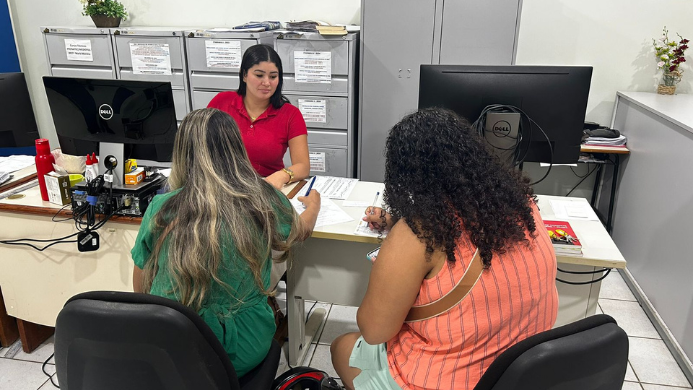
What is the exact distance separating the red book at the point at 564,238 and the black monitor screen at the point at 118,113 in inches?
55.7

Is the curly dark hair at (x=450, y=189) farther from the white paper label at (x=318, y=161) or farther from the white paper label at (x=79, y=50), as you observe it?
the white paper label at (x=79, y=50)

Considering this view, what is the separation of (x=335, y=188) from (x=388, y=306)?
3.32 feet

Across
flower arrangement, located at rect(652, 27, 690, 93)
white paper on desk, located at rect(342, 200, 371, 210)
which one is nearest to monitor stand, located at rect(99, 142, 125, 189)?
white paper on desk, located at rect(342, 200, 371, 210)

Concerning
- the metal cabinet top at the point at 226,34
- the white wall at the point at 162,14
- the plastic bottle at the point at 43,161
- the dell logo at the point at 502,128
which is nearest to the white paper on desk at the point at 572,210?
the dell logo at the point at 502,128

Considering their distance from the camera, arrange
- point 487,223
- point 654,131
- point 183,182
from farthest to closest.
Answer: point 654,131
point 183,182
point 487,223

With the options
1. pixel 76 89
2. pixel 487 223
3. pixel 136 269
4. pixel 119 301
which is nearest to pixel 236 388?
pixel 119 301

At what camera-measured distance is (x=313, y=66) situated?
3.24m

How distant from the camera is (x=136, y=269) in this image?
1.45 meters

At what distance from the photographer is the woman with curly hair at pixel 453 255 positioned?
1.10 m

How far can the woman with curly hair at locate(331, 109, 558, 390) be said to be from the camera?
1.10 metres

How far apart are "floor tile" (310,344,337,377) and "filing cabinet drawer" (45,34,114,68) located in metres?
→ 2.62

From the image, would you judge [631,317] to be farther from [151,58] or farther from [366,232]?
[151,58]

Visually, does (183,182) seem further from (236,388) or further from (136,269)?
(236,388)

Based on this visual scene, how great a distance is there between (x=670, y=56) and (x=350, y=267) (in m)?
2.71
